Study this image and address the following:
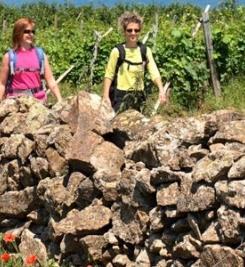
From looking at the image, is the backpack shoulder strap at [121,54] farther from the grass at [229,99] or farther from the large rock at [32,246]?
the large rock at [32,246]

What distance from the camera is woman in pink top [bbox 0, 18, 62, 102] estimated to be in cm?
703

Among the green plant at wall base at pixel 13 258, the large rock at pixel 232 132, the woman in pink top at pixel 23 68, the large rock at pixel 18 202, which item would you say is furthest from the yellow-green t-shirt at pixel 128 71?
the large rock at pixel 232 132

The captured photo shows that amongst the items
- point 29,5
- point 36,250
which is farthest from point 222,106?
point 29,5

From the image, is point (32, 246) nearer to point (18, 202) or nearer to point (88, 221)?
point (18, 202)

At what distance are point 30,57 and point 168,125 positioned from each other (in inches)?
88.5

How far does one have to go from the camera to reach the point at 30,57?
280 inches

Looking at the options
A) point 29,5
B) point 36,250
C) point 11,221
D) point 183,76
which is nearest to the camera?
point 36,250

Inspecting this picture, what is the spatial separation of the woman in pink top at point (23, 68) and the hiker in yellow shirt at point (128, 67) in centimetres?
52

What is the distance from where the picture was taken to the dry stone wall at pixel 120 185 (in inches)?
177

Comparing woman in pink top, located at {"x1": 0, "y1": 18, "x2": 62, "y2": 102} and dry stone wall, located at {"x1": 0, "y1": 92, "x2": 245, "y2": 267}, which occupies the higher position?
woman in pink top, located at {"x1": 0, "y1": 18, "x2": 62, "y2": 102}

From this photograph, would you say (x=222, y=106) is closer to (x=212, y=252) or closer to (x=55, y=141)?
(x=55, y=141)

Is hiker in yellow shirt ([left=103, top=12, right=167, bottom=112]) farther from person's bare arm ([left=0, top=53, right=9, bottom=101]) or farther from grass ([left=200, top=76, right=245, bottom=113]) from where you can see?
grass ([left=200, top=76, right=245, bottom=113])

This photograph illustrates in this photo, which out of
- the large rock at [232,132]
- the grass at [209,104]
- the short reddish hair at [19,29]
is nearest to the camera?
the large rock at [232,132]

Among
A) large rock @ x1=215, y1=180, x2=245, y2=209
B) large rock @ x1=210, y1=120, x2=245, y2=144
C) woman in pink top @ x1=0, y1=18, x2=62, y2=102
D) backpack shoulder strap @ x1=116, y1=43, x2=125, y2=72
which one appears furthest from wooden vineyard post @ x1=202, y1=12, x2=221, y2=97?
large rock @ x1=215, y1=180, x2=245, y2=209
